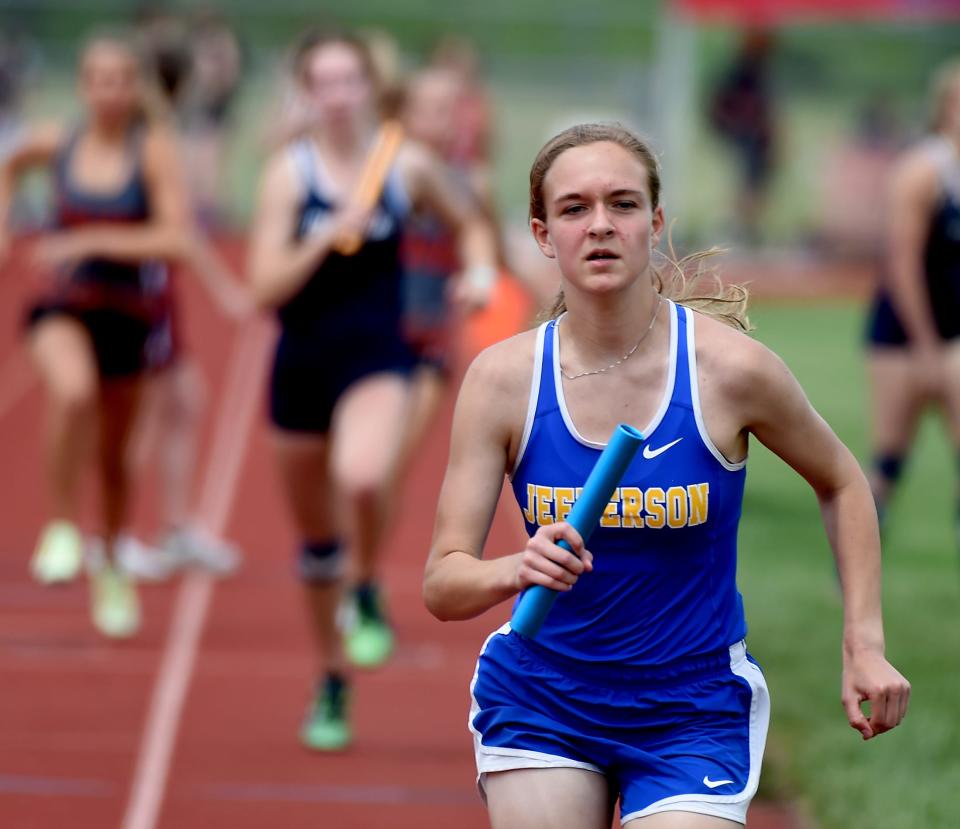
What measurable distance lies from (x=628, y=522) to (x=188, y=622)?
518 centimetres

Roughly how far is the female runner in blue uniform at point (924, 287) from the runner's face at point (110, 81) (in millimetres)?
3214

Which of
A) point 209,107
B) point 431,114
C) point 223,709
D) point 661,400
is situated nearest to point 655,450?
point 661,400

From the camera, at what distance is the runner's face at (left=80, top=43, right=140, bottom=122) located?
24.8ft

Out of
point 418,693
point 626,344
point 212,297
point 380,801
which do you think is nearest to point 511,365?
point 626,344

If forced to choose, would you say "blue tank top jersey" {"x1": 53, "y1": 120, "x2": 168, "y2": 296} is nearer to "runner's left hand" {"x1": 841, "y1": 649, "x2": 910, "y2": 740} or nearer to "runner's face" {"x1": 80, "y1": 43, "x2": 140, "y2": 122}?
"runner's face" {"x1": 80, "y1": 43, "x2": 140, "y2": 122}

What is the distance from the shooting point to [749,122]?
25.2m

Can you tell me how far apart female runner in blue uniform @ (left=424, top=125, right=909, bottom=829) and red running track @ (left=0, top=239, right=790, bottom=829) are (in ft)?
7.52

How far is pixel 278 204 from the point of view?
6.13 metres

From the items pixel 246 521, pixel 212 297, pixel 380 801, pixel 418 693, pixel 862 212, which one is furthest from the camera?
pixel 862 212

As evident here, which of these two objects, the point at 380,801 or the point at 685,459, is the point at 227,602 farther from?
the point at 685,459

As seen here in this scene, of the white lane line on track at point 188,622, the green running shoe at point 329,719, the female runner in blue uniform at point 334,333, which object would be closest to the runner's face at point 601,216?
the female runner in blue uniform at point 334,333

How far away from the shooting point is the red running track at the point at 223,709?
19.2ft

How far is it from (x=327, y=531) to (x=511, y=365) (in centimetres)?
291

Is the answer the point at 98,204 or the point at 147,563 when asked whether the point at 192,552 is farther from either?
the point at 98,204
